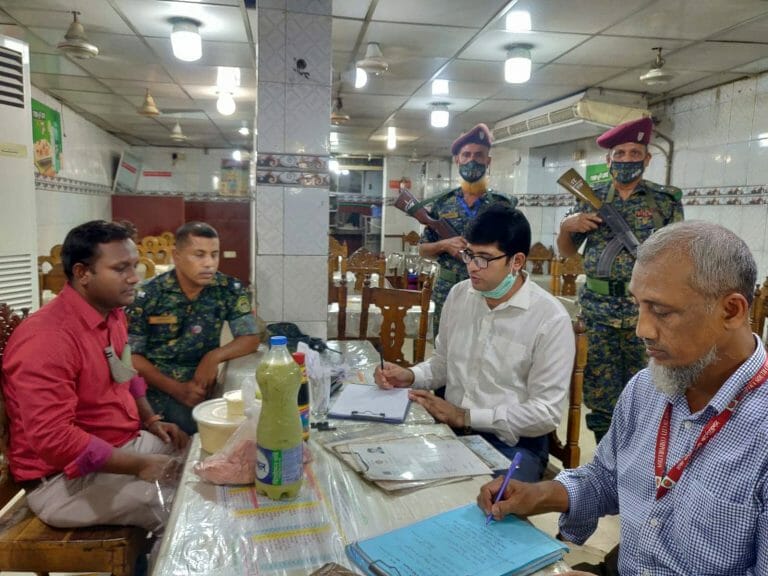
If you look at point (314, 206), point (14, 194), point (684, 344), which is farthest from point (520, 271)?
point (14, 194)

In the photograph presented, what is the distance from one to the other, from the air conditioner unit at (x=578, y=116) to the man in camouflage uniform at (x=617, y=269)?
239 cm

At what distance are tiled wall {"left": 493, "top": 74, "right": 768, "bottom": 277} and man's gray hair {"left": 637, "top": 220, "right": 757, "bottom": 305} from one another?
4021 mm

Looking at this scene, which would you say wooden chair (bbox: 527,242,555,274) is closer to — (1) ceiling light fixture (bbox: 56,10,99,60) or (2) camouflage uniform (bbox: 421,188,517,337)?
(2) camouflage uniform (bbox: 421,188,517,337)

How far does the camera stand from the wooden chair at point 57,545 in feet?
4.70

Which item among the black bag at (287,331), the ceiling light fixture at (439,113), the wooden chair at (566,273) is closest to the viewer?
the black bag at (287,331)

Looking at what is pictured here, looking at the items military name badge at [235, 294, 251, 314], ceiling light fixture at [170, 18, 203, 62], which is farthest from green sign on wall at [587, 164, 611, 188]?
military name badge at [235, 294, 251, 314]

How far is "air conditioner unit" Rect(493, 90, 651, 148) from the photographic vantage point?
5.14m

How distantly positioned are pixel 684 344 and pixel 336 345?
6.10 ft

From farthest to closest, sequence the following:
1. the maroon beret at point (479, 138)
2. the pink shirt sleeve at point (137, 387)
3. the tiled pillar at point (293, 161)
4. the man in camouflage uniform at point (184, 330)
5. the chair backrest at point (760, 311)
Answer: the maroon beret at point (479, 138), the chair backrest at point (760, 311), the tiled pillar at point (293, 161), the man in camouflage uniform at point (184, 330), the pink shirt sleeve at point (137, 387)

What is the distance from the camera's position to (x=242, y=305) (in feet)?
8.29

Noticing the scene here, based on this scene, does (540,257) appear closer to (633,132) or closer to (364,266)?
(364,266)

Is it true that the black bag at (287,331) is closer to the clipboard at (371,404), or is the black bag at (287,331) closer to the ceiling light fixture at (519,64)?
the clipboard at (371,404)

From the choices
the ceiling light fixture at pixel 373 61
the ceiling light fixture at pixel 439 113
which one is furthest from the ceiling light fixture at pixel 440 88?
the ceiling light fixture at pixel 373 61

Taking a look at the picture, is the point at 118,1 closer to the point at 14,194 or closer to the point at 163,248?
the point at 14,194
